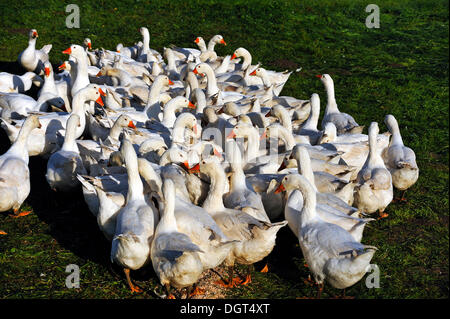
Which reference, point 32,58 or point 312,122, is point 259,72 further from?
point 32,58

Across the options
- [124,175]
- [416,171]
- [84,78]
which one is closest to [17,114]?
[84,78]

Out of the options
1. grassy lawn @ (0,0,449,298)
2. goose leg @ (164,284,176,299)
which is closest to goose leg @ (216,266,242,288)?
grassy lawn @ (0,0,449,298)

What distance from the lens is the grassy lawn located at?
21.6 ft

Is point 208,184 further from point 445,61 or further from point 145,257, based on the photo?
point 445,61

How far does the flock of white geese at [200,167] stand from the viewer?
5980mm

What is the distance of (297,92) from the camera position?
1285cm

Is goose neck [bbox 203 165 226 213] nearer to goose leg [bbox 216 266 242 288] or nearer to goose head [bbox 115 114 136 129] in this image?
goose leg [bbox 216 266 242 288]

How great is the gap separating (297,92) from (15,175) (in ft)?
24.0

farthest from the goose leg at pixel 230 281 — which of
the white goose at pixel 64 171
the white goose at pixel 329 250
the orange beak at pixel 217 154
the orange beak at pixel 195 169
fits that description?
the white goose at pixel 64 171

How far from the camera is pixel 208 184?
23.3 feet

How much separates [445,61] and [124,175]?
40.2ft

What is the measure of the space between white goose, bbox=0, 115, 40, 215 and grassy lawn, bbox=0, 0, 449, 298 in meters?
0.41

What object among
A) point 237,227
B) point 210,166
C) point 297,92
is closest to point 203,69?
point 297,92

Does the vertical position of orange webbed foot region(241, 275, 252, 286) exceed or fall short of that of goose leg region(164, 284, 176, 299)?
it falls short
